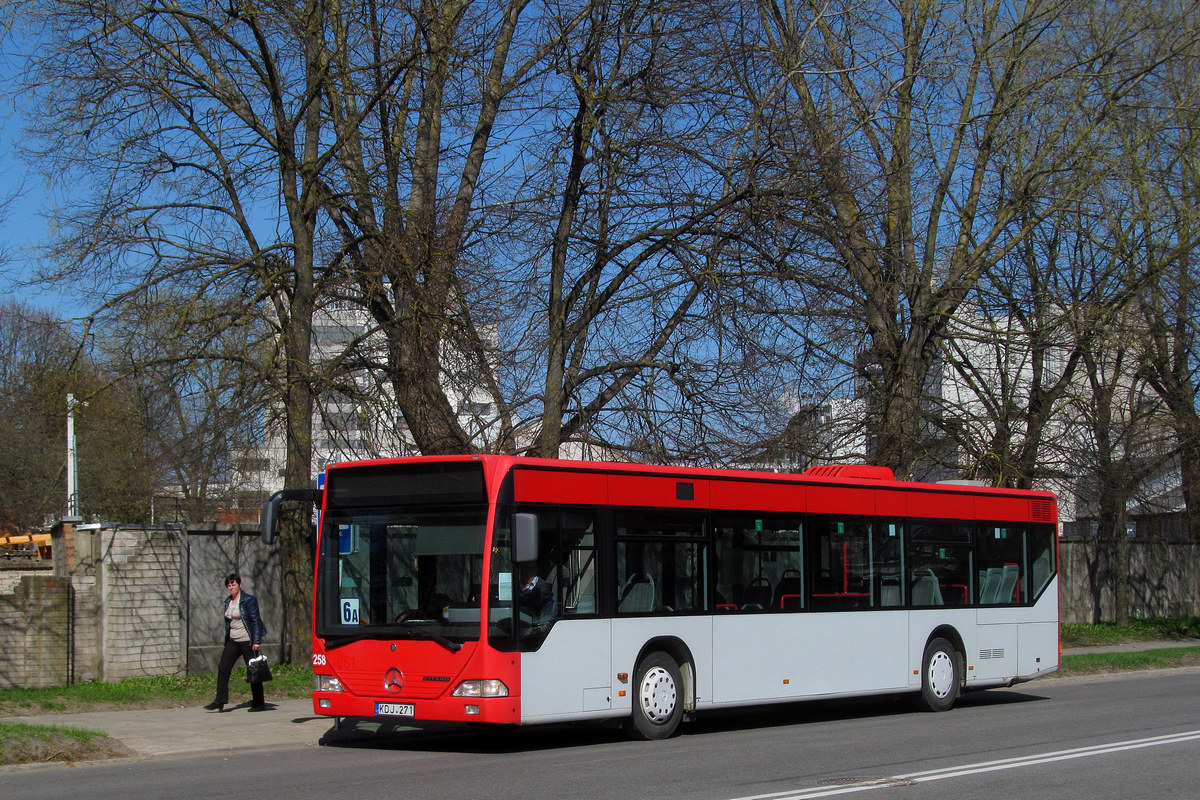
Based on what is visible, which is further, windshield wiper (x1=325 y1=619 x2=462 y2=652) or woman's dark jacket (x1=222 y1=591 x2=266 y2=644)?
woman's dark jacket (x1=222 y1=591 x2=266 y2=644)

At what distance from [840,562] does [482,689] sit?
5.80 meters

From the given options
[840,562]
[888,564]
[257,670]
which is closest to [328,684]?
[257,670]

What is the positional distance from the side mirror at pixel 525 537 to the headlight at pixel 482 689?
1.19 meters

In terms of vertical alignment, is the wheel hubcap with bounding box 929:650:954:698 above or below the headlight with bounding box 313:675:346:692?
below

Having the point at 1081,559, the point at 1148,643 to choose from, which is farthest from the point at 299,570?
the point at 1081,559

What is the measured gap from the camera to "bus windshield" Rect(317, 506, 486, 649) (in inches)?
462

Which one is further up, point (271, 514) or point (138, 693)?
point (271, 514)

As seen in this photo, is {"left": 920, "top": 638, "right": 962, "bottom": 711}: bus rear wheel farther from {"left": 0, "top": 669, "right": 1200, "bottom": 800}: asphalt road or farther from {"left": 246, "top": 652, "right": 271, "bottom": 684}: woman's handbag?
{"left": 246, "top": 652, "right": 271, "bottom": 684}: woman's handbag

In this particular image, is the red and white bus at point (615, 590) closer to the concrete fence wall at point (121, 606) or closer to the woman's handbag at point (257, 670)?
the woman's handbag at point (257, 670)

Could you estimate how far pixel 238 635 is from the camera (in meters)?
14.8

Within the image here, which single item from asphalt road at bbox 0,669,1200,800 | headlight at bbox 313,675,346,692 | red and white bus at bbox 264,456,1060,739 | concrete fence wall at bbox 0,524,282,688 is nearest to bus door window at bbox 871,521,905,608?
red and white bus at bbox 264,456,1060,739

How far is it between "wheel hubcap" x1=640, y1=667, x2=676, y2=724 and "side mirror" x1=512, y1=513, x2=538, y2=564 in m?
2.42

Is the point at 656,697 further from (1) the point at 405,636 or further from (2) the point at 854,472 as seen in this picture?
(2) the point at 854,472

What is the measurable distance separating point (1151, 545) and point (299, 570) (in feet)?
91.3
